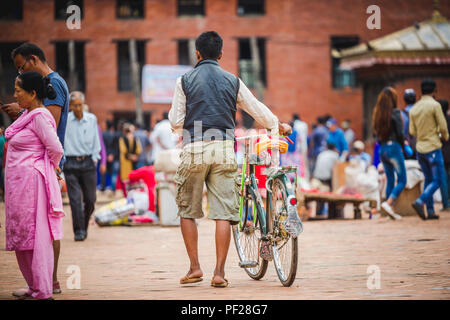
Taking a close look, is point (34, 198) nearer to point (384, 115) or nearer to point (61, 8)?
point (384, 115)

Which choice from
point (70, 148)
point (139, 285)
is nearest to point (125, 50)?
point (70, 148)

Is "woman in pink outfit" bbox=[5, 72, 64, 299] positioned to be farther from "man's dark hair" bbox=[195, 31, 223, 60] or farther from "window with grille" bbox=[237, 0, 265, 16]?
"window with grille" bbox=[237, 0, 265, 16]

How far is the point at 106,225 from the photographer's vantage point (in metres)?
14.5

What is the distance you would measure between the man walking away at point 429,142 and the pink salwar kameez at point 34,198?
25.7 ft

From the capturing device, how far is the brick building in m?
41.0

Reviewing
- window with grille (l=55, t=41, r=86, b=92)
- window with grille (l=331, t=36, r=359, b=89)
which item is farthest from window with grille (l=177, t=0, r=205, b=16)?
window with grille (l=331, t=36, r=359, b=89)

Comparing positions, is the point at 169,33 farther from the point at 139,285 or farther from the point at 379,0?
the point at 139,285

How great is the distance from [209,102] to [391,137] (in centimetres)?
681

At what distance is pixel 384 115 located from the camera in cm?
1333

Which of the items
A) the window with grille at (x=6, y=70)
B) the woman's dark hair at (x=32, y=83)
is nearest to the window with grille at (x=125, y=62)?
the window with grille at (x=6, y=70)

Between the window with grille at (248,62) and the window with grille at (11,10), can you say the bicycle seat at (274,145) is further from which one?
the window with grille at (11,10)

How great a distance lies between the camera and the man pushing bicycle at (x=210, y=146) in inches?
277
